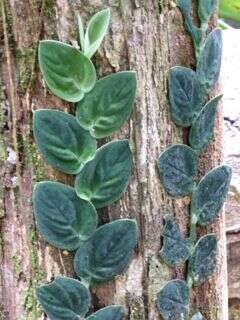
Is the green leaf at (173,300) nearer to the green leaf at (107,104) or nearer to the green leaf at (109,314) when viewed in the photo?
the green leaf at (109,314)

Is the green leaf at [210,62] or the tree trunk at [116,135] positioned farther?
the green leaf at [210,62]

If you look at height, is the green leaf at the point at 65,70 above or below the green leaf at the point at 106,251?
above

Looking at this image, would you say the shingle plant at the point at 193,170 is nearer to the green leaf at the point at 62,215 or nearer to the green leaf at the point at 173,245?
the green leaf at the point at 173,245

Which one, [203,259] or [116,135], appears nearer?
[116,135]

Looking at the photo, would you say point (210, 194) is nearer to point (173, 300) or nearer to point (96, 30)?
point (173, 300)

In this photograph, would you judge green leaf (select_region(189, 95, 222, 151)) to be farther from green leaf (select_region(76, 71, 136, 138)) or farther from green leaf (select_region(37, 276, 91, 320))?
green leaf (select_region(37, 276, 91, 320))

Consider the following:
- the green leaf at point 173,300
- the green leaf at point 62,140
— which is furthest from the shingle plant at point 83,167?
the green leaf at point 173,300

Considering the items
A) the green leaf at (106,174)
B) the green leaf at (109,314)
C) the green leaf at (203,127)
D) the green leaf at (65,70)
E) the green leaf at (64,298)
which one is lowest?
the green leaf at (109,314)

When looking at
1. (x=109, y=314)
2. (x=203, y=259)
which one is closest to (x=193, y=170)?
(x=203, y=259)
